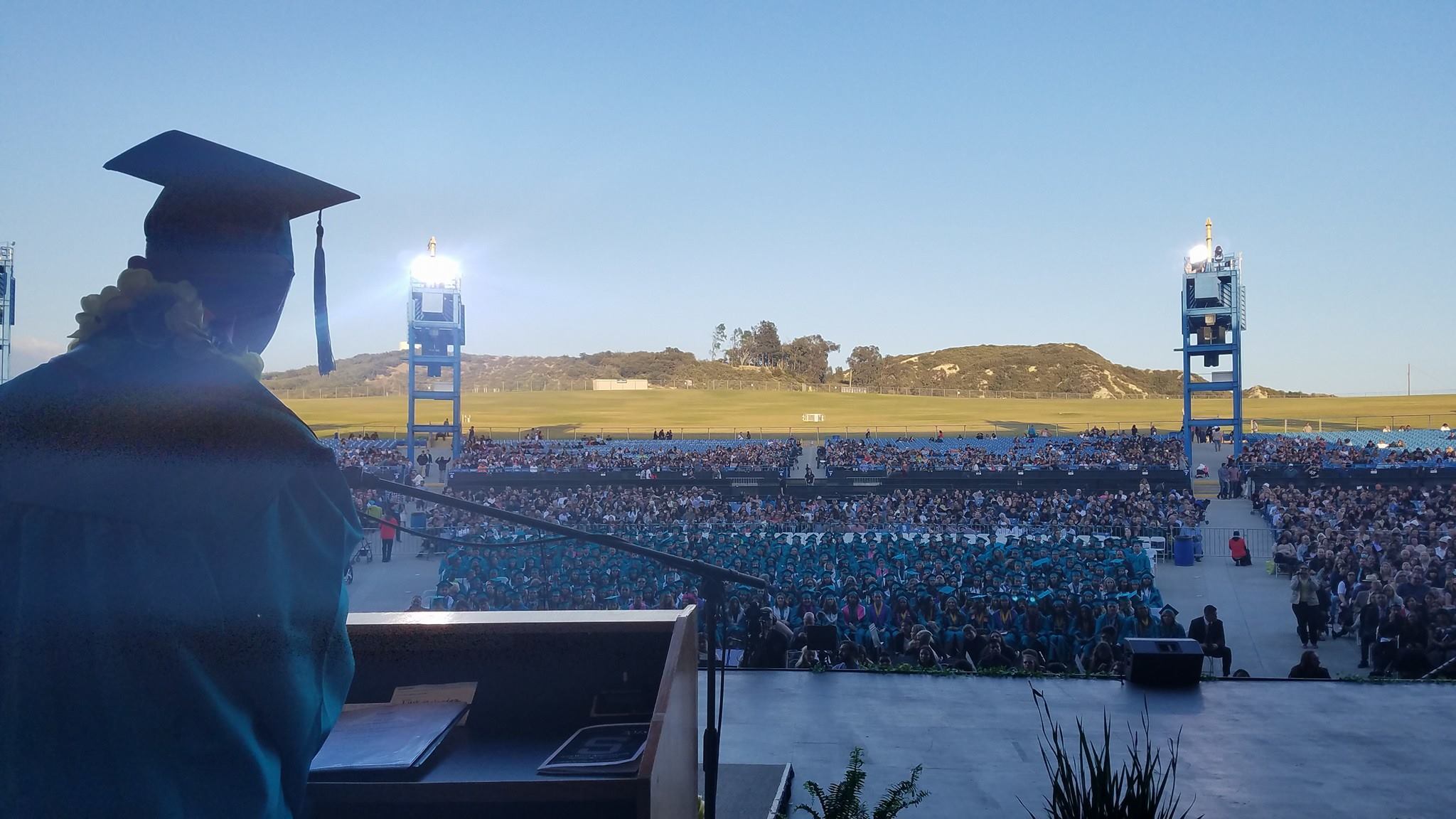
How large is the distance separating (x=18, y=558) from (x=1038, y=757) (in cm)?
470

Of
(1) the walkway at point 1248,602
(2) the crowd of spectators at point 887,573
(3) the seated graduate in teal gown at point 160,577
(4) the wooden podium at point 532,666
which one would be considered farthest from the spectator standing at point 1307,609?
(3) the seated graduate in teal gown at point 160,577

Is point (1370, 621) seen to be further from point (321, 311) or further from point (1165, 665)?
point (321, 311)

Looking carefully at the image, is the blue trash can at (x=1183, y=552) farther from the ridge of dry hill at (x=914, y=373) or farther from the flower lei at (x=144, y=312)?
the ridge of dry hill at (x=914, y=373)

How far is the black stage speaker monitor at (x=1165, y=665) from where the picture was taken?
621 centimetres

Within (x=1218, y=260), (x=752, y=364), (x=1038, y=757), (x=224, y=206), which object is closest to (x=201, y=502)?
(x=224, y=206)

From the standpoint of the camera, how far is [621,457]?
1405 inches

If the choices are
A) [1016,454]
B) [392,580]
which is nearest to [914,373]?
[1016,454]

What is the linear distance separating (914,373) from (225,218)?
420ft

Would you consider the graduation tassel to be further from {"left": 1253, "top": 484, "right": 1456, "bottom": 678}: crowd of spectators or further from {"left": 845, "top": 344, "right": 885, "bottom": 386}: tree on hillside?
{"left": 845, "top": 344, "right": 885, "bottom": 386}: tree on hillside

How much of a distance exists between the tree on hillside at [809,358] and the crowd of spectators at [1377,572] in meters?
104

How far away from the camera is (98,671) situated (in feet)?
3.84

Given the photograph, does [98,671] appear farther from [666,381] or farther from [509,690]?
[666,381]

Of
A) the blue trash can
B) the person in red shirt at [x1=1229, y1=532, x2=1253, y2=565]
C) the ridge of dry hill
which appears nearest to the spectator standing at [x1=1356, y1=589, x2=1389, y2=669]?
the person in red shirt at [x1=1229, y1=532, x2=1253, y2=565]

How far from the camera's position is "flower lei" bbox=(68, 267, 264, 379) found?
1305 mm
